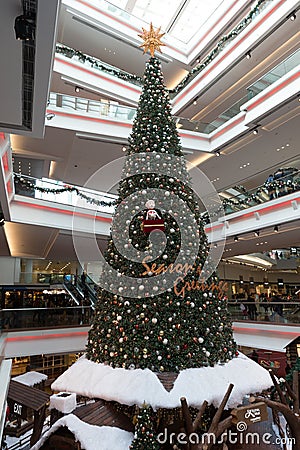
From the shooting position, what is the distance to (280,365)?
10266 mm

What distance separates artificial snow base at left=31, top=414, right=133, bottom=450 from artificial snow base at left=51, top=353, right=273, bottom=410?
0.31 m

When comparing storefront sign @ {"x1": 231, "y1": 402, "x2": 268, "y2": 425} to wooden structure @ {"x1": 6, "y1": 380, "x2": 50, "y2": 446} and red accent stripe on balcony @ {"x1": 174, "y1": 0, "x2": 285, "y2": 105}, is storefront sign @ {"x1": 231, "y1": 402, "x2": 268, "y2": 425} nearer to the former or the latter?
wooden structure @ {"x1": 6, "y1": 380, "x2": 50, "y2": 446}

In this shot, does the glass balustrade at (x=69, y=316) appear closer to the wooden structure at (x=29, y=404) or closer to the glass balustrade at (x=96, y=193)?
the glass balustrade at (x=96, y=193)

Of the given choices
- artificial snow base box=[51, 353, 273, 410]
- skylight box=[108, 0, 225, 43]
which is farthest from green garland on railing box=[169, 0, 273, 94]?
artificial snow base box=[51, 353, 273, 410]

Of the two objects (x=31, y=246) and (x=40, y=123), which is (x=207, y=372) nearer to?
(x=40, y=123)

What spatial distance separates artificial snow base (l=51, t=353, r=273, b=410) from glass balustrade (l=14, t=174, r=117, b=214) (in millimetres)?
6079

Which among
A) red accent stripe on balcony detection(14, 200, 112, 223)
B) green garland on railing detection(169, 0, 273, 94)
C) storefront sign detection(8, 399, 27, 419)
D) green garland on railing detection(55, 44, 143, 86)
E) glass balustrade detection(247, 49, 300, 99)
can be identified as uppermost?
green garland on railing detection(169, 0, 273, 94)

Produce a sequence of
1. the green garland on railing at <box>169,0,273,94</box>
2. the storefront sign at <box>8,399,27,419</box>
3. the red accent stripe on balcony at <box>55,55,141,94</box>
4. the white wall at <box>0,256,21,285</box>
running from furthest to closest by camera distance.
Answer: the white wall at <box>0,256,21,285</box> → the red accent stripe on balcony at <box>55,55,141,94</box> → the green garland on railing at <box>169,0,273,94</box> → the storefront sign at <box>8,399,27,419</box>

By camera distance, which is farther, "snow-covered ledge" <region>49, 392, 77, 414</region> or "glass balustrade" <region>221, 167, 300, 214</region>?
"glass balustrade" <region>221, 167, 300, 214</region>

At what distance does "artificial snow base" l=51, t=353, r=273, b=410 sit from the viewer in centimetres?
357

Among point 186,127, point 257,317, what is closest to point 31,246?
point 186,127

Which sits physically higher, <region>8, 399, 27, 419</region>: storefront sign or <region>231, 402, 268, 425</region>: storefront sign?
<region>231, 402, 268, 425</region>: storefront sign

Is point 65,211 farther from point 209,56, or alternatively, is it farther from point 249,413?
point 249,413

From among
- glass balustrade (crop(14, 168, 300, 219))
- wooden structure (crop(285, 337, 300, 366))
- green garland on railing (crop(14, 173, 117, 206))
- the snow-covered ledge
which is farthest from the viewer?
wooden structure (crop(285, 337, 300, 366))
